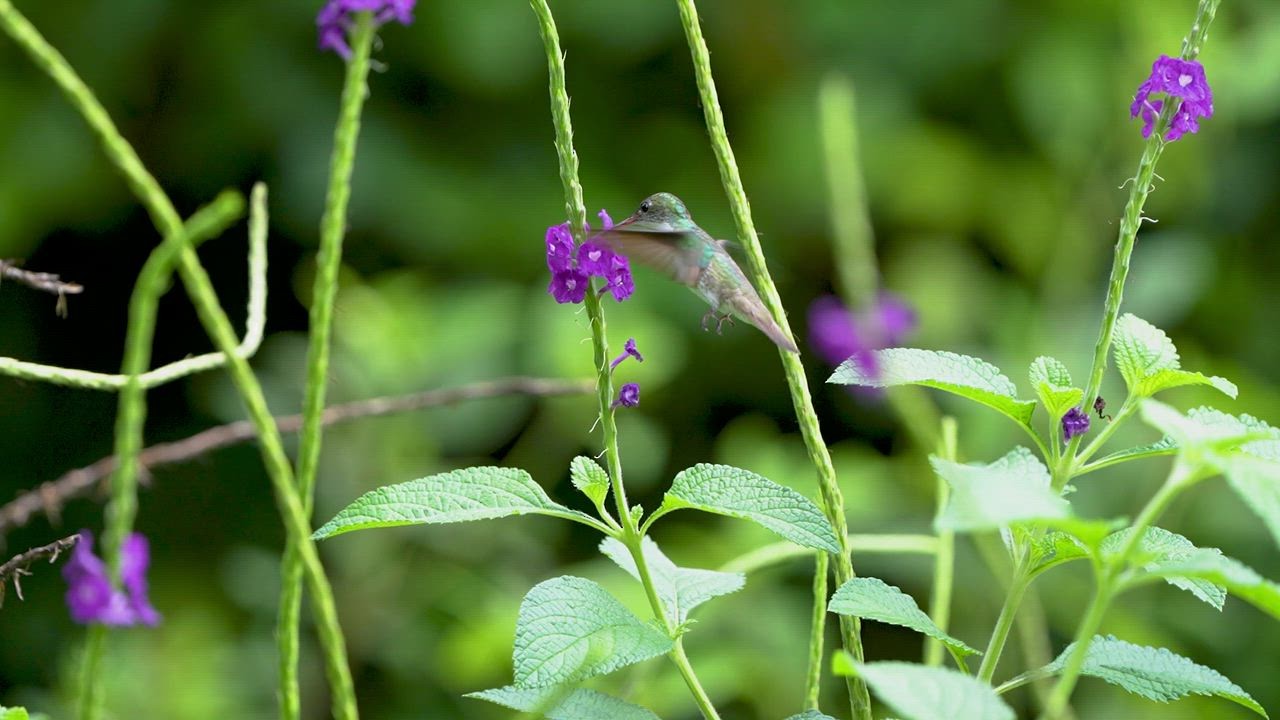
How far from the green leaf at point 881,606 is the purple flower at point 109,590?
0.25m

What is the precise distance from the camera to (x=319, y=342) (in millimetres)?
371

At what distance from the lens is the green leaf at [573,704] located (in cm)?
50

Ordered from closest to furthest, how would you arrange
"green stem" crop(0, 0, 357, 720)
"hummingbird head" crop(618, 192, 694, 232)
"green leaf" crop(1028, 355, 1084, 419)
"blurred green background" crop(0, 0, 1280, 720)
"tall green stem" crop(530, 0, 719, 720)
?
"green stem" crop(0, 0, 357, 720) → "tall green stem" crop(530, 0, 719, 720) → "green leaf" crop(1028, 355, 1084, 419) → "hummingbird head" crop(618, 192, 694, 232) → "blurred green background" crop(0, 0, 1280, 720)

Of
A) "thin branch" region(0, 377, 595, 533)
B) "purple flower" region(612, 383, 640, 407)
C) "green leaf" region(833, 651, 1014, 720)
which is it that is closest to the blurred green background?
"thin branch" region(0, 377, 595, 533)

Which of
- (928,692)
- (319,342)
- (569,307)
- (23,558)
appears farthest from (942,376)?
(569,307)

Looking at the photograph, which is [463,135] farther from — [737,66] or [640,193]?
[737,66]

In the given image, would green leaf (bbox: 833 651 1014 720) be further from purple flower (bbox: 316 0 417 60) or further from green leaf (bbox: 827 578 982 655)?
purple flower (bbox: 316 0 417 60)

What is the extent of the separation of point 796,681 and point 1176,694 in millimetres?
1475

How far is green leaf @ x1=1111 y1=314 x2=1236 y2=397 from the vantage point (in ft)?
1.95

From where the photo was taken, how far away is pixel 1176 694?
1.79 ft

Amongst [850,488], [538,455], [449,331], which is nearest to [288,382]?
[449,331]

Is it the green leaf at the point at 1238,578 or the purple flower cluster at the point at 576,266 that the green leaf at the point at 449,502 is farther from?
the green leaf at the point at 1238,578

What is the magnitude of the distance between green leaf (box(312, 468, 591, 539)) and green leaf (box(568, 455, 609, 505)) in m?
0.03

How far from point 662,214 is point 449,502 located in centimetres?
24
